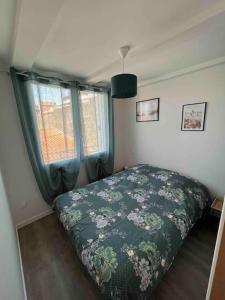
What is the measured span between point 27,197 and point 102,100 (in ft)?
7.38

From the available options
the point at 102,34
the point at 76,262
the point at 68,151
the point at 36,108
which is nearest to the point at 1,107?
the point at 36,108

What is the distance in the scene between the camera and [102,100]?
2936 mm

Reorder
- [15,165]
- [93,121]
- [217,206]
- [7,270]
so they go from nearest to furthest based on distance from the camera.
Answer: [7,270], [217,206], [15,165], [93,121]

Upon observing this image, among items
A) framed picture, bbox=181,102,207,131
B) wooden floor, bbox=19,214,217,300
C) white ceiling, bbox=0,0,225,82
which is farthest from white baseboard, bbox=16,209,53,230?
framed picture, bbox=181,102,207,131

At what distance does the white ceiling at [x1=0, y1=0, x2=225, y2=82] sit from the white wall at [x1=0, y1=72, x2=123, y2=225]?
0.54 metres

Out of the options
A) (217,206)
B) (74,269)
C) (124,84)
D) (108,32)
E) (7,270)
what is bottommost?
(74,269)

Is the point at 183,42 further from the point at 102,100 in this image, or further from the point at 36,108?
the point at 36,108

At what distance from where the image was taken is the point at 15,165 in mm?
2127

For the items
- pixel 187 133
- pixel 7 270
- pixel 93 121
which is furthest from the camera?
pixel 93 121

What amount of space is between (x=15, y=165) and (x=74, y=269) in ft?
5.30

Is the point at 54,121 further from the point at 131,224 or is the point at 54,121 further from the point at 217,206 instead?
the point at 217,206

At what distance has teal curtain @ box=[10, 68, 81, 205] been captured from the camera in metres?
1.99

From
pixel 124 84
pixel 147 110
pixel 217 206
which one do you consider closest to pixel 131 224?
pixel 217 206

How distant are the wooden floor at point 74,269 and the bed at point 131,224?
0.31 m
